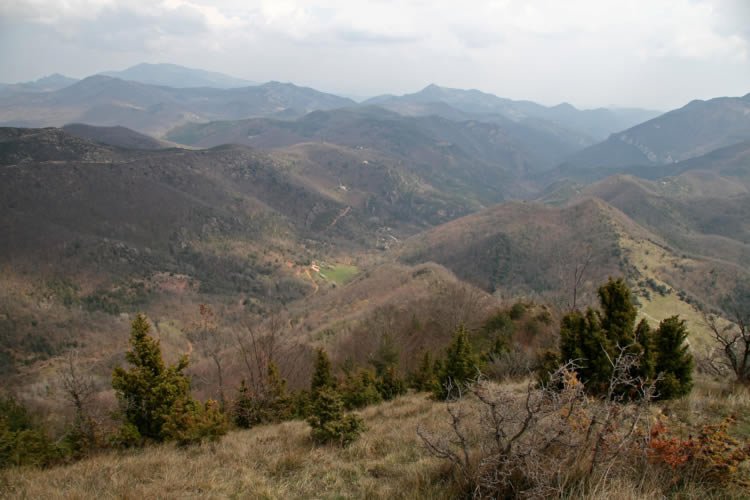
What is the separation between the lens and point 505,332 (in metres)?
36.5

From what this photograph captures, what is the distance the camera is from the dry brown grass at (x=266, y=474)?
274 inches

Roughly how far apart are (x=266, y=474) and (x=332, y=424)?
2.68m

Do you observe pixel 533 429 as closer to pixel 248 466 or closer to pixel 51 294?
pixel 248 466

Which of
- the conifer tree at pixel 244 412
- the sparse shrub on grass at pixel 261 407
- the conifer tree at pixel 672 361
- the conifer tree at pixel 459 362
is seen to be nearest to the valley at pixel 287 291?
the sparse shrub on grass at pixel 261 407

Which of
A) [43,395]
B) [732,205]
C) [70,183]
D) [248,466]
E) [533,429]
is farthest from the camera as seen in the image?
[732,205]

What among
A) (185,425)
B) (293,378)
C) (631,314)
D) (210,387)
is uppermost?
(631,314)

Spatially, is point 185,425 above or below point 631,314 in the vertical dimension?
below

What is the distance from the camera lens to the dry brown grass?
6.97 meters

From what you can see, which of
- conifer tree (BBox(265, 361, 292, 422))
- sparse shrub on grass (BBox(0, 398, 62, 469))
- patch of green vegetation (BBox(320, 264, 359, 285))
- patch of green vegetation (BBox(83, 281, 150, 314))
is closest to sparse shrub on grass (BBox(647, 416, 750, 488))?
sparse shrub on grass (BBox(0, 398, 62, 469))

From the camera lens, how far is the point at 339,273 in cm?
17188

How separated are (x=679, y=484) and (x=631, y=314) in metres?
10.3

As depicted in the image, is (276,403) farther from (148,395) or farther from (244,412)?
(148,395)

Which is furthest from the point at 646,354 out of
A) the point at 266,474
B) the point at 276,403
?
the point at 276,403

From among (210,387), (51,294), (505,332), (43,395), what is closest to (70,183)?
(51,294)
